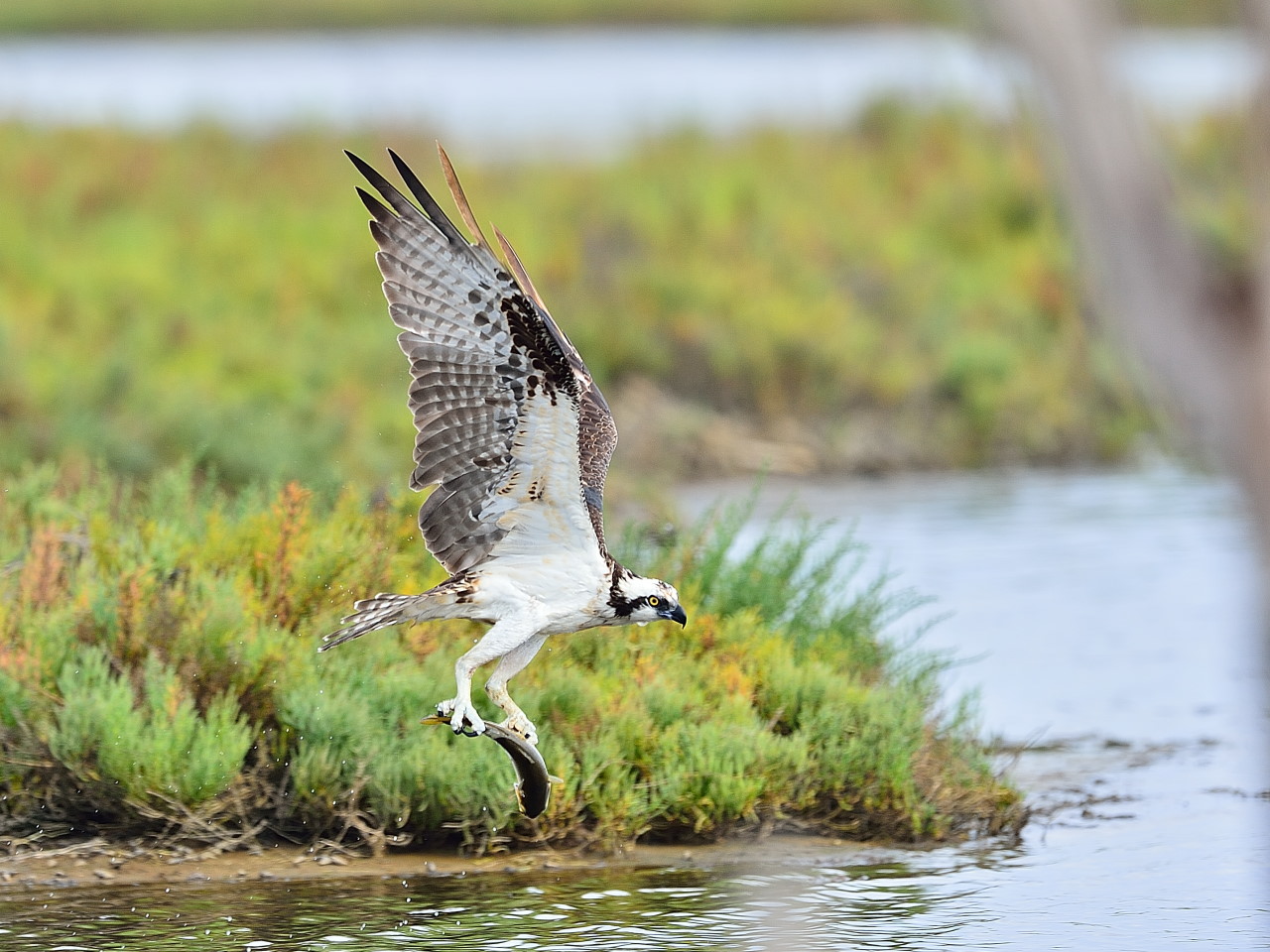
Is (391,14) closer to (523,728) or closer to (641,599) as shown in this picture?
(523,728)

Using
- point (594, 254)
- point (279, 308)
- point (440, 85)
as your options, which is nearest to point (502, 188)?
point (594, 254)

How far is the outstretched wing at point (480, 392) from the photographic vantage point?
22.2 ft

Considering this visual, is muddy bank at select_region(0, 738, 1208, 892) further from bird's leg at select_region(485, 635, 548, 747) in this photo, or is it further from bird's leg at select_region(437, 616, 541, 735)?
bird's leg at select_region(437, 616, 541, 735)

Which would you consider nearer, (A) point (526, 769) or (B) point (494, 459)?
(B) point (494, 459)

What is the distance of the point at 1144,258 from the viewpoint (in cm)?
357

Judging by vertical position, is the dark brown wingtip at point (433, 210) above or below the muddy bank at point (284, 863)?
above

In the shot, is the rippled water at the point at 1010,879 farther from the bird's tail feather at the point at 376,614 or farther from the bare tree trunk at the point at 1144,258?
the bare tree trunk at the point at 1144,258

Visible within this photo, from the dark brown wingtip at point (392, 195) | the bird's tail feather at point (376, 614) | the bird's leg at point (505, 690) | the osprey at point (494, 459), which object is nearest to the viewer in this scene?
the dark brown wingtip at point (392, 195)

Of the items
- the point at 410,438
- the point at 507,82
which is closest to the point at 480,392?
the point at 410,438

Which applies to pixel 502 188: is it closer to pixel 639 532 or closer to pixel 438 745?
pixel 639 532

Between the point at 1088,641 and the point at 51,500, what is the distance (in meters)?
5.88

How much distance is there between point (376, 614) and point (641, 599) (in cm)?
82

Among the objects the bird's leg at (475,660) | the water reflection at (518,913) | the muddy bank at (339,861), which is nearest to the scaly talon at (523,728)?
the bird's leg at (475,660)

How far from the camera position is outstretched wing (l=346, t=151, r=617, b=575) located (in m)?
6.77
